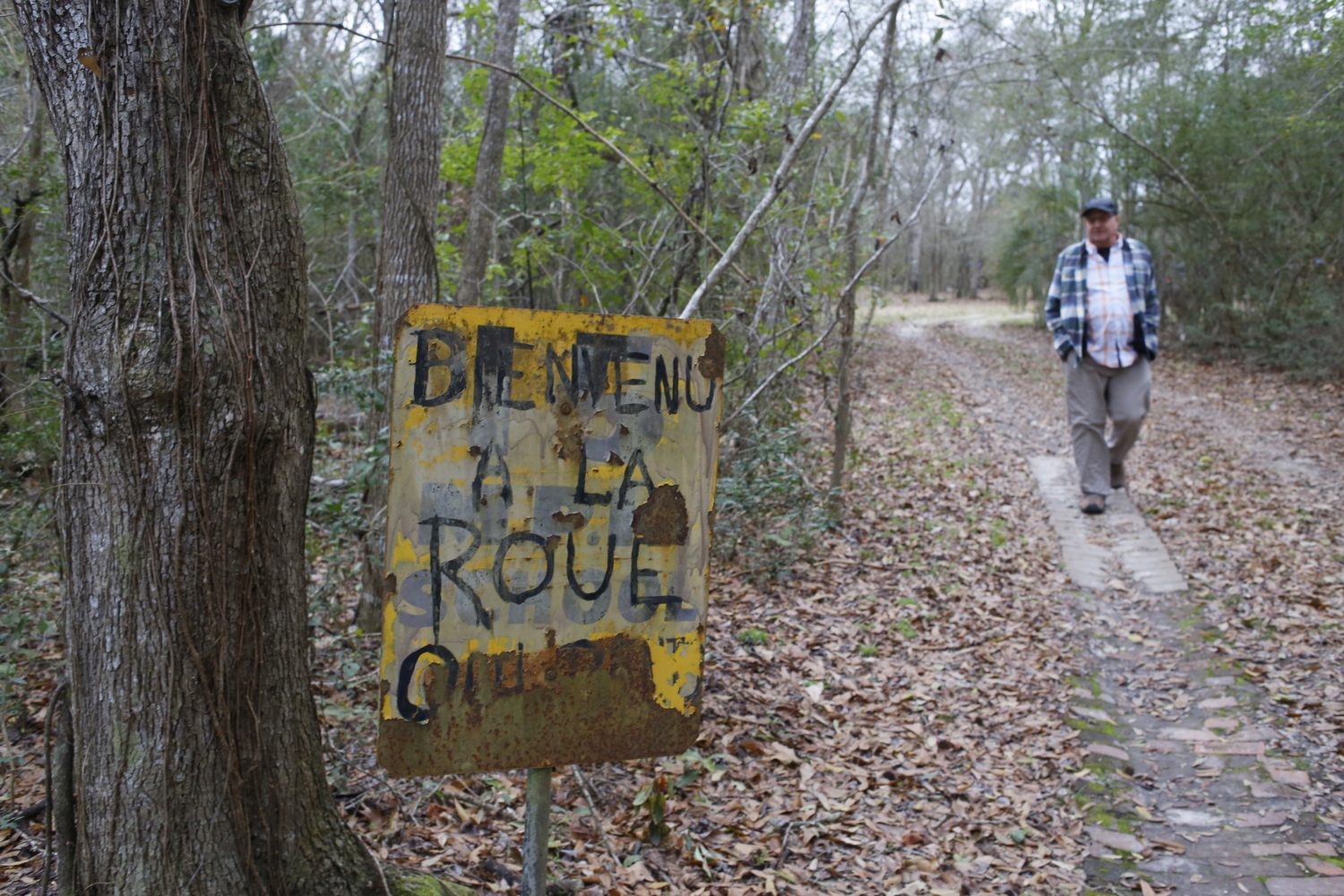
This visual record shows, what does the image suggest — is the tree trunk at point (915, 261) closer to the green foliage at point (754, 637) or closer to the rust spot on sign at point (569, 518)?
the green foliage at point (754, 637)

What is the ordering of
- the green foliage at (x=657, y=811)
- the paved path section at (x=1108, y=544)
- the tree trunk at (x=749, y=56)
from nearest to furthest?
the green foliage at (x=657, y=811) < the paved path section at (x=1108, y=544) < the tree trunk at (x=749, y=56)

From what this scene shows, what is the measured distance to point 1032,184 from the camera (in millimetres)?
25531

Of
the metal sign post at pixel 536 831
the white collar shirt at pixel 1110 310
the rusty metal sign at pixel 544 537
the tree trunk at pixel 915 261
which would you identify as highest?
the tree trunk at pixel 915 261

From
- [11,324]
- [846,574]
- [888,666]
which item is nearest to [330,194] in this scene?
[11,324]

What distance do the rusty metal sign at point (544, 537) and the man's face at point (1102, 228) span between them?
5946 millimetres

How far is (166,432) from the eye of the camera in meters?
2.17

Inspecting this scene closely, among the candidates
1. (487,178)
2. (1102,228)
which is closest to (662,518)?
(487,178)

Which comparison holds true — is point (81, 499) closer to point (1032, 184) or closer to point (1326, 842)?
point (1326, 842)

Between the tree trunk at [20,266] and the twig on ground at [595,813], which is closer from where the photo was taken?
the twig on ground at [595,813]

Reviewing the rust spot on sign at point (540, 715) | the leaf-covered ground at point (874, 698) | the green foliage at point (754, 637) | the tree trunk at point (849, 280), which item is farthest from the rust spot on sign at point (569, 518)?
the tree trunk at point (849, 280)

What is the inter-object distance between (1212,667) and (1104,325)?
3001 millimetres

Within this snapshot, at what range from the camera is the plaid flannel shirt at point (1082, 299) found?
709cm

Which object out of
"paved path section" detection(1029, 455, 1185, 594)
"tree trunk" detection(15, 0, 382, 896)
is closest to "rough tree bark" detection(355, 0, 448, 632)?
"tree trunk" detection(15, 0, 382, 896)

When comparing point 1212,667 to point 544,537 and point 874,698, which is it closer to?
point 874,698
